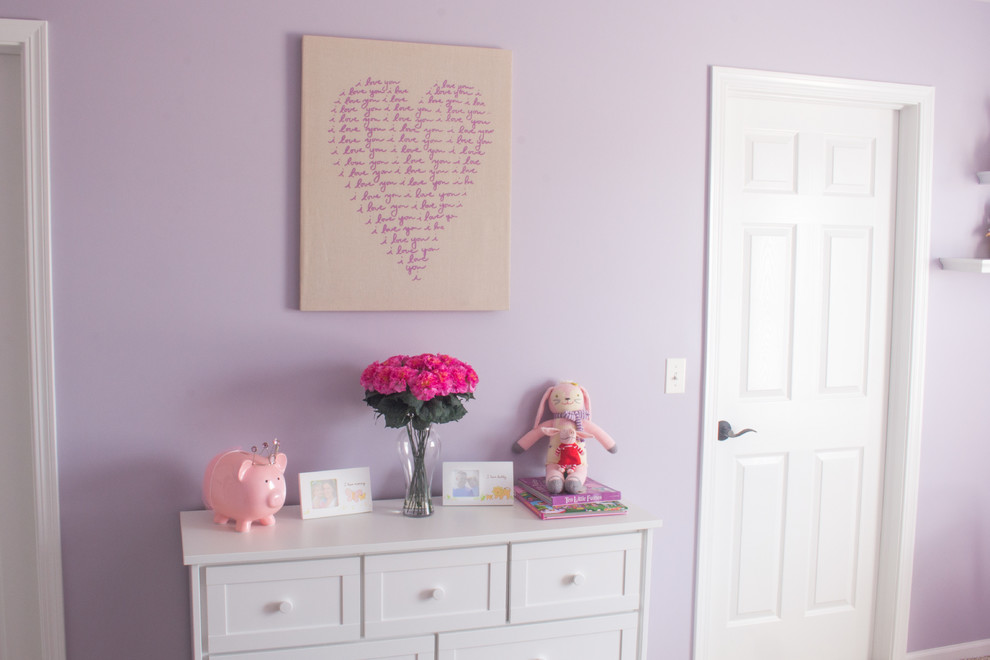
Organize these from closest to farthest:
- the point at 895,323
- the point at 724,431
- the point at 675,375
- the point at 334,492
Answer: the point at 334,492
the point at 675,375
the point at 724,431
the point at 895,323

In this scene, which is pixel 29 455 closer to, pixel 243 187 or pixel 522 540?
pixel 243 187

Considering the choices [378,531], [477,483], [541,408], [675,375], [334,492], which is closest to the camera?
[378,531]

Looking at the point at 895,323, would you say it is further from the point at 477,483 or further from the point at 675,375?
the point at 477,483

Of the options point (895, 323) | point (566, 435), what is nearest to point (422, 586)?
point (566, 435)

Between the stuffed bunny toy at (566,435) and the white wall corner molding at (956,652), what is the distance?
147 centimetres

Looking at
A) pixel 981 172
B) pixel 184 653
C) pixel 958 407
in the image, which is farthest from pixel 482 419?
pixel 981 172

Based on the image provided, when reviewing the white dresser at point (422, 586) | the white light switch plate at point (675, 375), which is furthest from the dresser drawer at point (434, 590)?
the white light switch plate at point (675, 375)

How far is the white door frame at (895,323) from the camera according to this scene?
90.5 inches

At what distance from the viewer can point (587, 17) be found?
2154mm

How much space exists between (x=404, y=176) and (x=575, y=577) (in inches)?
45.3

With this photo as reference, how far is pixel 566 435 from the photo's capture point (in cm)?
207

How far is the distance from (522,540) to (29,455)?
4.28 feet

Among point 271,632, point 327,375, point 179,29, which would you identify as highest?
point 179,29

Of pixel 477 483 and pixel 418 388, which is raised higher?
pixel 418 388
